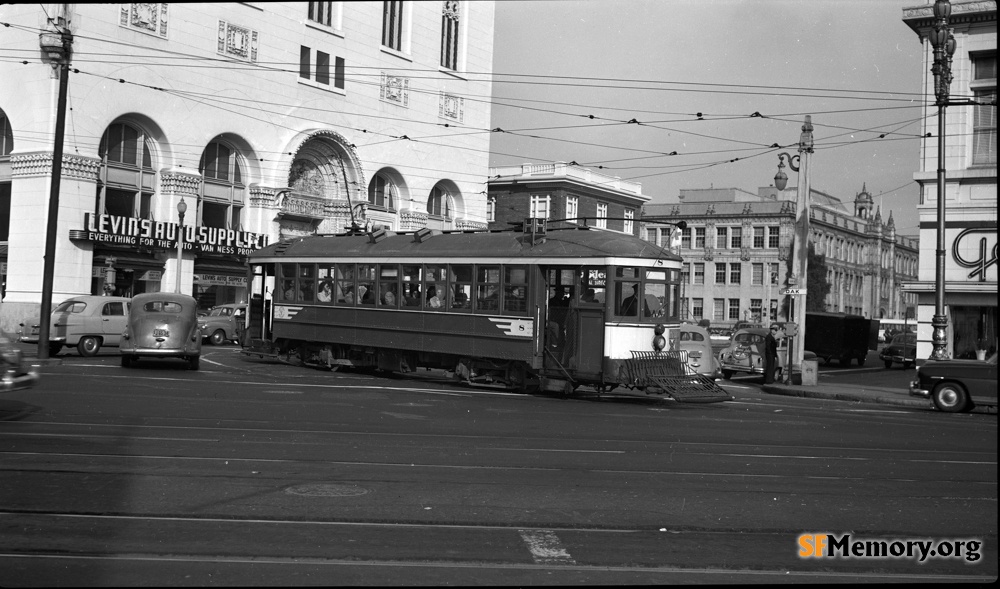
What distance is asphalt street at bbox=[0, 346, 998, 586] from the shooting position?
6.24 m

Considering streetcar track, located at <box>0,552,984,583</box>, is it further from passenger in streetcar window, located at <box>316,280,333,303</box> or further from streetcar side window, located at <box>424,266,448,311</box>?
passenger in streetcar window, located at <box>316,280,333,303</box>

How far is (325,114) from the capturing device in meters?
49.3

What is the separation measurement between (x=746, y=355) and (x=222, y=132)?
27.1 m

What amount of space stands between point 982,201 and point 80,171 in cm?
3348

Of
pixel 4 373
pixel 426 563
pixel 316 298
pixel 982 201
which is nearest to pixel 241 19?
pixel 316 298

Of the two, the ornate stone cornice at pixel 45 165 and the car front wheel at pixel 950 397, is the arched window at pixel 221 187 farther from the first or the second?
the car front wheel at pixel 950 397

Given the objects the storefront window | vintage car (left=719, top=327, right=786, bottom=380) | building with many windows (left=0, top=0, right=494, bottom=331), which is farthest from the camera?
building with many windows (left=0, top=0, right=494, bottom=331)

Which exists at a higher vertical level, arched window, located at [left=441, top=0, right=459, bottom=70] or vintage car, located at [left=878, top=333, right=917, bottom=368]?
arched window, located at [left=441, top=0, right=459, bottom=70]

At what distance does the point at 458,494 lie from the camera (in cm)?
859

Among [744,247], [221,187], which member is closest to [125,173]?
[221,187]

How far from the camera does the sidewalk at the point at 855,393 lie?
→ 22.4 meters

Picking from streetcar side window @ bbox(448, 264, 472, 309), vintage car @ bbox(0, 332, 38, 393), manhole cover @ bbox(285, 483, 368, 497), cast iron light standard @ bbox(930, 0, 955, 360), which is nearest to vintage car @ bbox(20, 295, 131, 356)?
streetcar side window @ bbox(448, 264, 472, 309)

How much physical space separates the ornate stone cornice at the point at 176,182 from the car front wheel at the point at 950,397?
33.3 metres

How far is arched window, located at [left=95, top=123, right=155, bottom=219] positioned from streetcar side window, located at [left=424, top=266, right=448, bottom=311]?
963 inches
